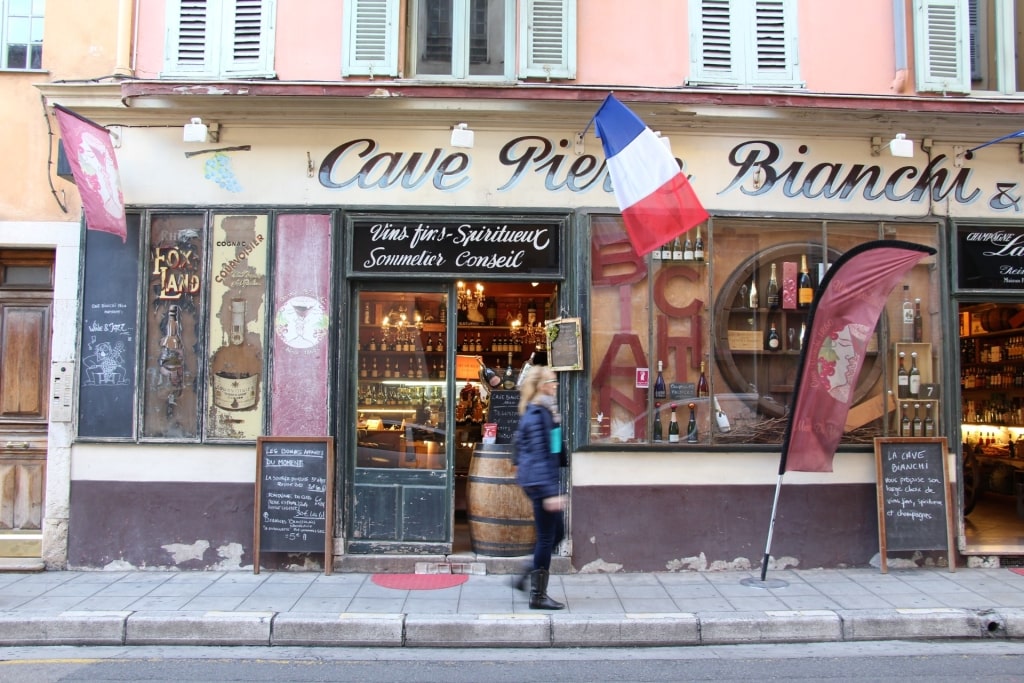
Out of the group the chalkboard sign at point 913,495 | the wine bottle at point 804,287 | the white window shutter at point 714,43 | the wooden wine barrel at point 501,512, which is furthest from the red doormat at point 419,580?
the white window shutter at point 714,43

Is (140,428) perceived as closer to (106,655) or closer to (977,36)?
(106,655)

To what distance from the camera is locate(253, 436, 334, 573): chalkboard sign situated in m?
7.50

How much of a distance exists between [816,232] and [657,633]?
4520 millimetres

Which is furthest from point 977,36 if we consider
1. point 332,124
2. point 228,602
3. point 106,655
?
point 106,655

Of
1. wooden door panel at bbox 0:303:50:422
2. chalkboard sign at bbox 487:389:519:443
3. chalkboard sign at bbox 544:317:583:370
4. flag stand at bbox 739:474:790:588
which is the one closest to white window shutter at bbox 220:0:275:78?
wooden door panel at bbox 0:303:50:422

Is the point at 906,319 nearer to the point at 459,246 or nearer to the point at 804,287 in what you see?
the point at 804,287

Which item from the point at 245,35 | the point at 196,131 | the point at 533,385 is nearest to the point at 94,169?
the point at 196,131

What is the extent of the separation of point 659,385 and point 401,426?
2.73 m

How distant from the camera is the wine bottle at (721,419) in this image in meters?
7.90

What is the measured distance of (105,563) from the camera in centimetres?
762

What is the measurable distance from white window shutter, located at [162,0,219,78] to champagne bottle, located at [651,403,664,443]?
19.1 feet

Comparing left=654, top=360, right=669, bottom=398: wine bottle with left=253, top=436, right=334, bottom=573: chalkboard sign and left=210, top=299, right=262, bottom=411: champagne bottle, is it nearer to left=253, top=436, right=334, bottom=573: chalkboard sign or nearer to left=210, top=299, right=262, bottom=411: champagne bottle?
left=253, top=436, right=334, bottom=573: chalkboard sign

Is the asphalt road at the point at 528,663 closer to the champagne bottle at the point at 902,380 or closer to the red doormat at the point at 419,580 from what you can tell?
the red doormat at the point at 419,580

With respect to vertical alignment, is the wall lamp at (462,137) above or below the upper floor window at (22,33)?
below
